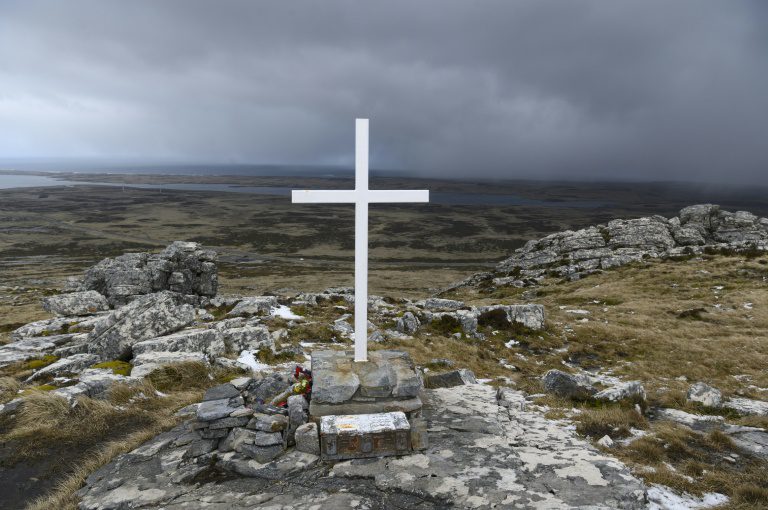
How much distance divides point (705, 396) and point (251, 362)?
43.8 ft

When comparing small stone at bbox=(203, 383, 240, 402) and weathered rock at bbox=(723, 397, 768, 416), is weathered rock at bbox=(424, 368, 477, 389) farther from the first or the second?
weathered rock at bbox=(723, 397, 768, 416)

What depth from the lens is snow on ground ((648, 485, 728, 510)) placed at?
21.5ft

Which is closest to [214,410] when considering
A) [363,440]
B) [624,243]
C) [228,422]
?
[228,422]

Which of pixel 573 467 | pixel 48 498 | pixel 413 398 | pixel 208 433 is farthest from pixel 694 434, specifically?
pixel 48 498

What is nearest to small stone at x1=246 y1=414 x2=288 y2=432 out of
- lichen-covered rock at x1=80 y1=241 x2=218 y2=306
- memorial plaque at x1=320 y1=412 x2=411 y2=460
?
memorial plaque at x1=320 y1=412 x2=411 y2=460

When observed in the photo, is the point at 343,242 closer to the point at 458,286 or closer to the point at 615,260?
the point at 458,286

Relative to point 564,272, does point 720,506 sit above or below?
above

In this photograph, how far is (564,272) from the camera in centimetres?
4841

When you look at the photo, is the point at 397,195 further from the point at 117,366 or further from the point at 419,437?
the point at 117,366

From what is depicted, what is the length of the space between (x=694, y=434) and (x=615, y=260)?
143 feet

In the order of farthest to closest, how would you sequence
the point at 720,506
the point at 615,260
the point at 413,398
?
1. the point at 615,260
2. the point at 413,398
3. the point at 720,506

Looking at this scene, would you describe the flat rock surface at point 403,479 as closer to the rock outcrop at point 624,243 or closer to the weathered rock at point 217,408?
the weathered rock at point 217,408

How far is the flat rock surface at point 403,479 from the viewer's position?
659 centimetres

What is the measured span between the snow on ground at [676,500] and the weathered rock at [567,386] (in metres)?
4.51
